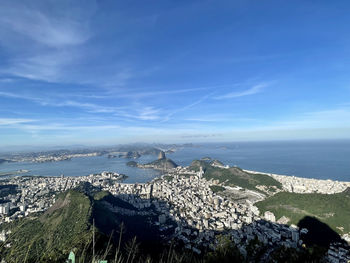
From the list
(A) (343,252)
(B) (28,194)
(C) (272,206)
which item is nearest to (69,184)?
(B) (28,194)

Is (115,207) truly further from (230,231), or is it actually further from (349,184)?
(349,184)

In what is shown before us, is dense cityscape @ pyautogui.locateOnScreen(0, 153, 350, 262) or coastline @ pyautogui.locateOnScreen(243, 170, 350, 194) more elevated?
dense cityscape @ pyautogui.locateOnScreen(0, 153, 350, 262)

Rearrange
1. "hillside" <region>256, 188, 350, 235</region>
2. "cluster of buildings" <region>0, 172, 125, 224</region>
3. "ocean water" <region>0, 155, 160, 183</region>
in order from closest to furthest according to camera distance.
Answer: "hillside" <region>256, 188, 350, 235</region>
"cluster of buildings" <region>0, 172, 125, 224</region>
"ocean water" <region>0, 155, 160, 183</region>

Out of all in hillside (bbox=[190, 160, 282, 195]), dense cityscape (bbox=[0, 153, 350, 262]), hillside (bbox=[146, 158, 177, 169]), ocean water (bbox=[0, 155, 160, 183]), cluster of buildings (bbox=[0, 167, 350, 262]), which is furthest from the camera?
hillside (bbox=[146, 158, 177, 169])

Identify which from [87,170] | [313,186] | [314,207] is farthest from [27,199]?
[313,186]

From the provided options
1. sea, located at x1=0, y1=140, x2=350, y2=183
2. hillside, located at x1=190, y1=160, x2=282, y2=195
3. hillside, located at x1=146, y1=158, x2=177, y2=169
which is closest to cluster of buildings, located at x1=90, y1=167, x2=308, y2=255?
hillside, located at x1=190, y1=160, x2=282, y2=195

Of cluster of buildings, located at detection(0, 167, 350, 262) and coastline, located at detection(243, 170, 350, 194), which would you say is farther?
coastline, located at detection(243, 170, 350, 194)

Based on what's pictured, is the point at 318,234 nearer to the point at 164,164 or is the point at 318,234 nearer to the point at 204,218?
the point at 204,218

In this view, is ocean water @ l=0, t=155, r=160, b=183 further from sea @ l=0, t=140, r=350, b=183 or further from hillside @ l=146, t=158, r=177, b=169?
hillside @ l=146, t=158, r=177, b=169

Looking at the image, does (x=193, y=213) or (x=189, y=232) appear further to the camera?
(x=193, y=213)
